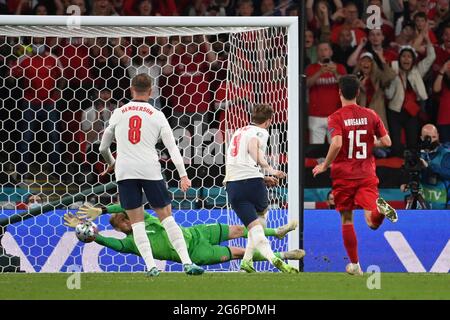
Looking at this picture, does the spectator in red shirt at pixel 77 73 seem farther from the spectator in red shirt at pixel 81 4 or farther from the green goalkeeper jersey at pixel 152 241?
the green goalkeeper jersey at pixel 152 241

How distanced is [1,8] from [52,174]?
340 cm

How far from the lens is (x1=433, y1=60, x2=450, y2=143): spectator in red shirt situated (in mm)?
13914

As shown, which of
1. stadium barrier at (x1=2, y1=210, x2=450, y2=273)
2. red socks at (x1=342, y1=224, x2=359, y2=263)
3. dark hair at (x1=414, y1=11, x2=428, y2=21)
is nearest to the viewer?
red socks at (x1=342, y1=224, x2=359, y2=263)

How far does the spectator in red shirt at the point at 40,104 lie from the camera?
12.0 m

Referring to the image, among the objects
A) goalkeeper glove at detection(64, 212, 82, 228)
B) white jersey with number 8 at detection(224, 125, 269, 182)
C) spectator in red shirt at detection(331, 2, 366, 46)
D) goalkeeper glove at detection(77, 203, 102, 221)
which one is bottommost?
goalkeeper glove at detection(64, 212, 82, 228)

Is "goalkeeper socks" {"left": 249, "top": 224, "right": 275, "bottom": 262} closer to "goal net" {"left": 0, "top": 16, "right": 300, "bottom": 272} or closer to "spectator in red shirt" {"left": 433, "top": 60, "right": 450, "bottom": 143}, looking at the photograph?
"goal net" {"left": 0, "top": 16, "right": 300, "bottom": 272}

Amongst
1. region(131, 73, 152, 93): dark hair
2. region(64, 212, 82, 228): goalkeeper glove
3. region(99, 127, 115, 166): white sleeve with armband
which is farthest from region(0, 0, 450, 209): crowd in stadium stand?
region(131, 73, 152, 93): dark hair

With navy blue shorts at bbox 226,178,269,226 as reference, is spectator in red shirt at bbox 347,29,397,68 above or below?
above

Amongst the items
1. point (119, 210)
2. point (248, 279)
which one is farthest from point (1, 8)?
point (248, 279)

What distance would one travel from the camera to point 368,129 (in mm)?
9609

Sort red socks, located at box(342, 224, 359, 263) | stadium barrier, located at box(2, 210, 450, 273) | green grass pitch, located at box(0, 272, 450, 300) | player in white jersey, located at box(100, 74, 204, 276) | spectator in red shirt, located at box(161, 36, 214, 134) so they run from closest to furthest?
green grass pitch, located at box(0, 272, 450, 300) → player in white jersey, located at box(100, 74, 204, 276) → red socks, located at box(342, 224, 359, 263) → stadium barrier, located at box(2, 210, 450, 273) → spectator in red shirt, located at box(161, 36, 214, 134)

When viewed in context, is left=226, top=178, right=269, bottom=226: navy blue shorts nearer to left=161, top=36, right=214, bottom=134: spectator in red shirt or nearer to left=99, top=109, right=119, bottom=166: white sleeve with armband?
left=99, top=109, right=119, bottom=166: white sleeve with armband

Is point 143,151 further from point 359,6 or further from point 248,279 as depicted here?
point 359,6

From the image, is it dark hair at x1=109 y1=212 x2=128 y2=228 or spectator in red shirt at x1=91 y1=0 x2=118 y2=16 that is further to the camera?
spectator in red shirt at x1=91 y1=0 x2=118 y2=16
